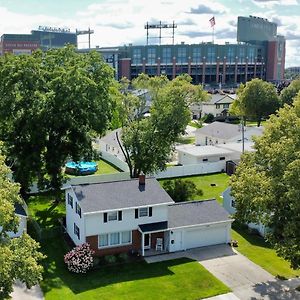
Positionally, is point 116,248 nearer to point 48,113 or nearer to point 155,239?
point 155,239

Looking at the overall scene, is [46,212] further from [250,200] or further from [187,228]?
[250,200]

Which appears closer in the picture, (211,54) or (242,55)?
(211,54)

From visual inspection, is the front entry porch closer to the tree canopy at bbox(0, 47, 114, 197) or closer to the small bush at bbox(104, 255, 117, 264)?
the small bush at bbox(104, 255, 117, 264)

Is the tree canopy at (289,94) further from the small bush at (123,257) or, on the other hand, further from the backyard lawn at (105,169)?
the small bush at (123,257)

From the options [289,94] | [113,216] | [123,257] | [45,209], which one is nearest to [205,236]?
[123,257]

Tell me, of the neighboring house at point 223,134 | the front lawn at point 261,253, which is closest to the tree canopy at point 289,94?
the neighboring house at point 223,134

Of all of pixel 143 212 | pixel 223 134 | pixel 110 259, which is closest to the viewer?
pixel 110 259
